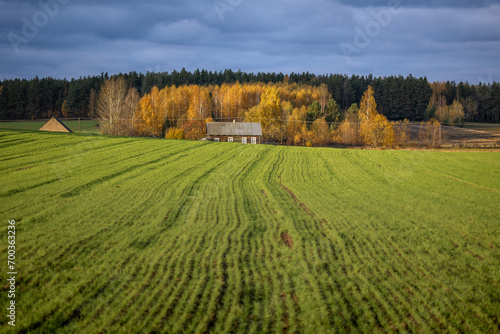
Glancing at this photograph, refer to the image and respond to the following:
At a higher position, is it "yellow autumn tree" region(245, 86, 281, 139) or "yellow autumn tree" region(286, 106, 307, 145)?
"yellow autumn tree" region(245, 86, 281, 139)

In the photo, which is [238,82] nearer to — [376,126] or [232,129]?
[232,129]

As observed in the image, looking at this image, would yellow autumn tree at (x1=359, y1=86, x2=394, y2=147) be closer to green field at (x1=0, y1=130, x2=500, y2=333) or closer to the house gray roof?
the house gray roof

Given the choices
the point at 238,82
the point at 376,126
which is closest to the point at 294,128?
the point at 376,126

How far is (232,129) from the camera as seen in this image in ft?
215

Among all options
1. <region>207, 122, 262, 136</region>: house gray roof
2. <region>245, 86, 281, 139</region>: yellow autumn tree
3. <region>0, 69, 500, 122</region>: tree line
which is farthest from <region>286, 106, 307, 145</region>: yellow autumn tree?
<region>0, 69, 500, 122</region>: tree line

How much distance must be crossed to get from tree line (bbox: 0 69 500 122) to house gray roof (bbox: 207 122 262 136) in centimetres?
5879

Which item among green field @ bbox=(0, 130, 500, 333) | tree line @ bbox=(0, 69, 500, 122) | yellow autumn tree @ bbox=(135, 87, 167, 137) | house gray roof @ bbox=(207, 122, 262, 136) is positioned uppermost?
tree line @ bbox=(0, 69, 500, 122)

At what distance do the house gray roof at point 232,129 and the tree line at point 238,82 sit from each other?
5879 centimetres

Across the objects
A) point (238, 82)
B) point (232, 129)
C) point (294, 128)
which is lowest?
point (232, 129)

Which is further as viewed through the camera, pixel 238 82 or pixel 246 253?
pixel 238 82

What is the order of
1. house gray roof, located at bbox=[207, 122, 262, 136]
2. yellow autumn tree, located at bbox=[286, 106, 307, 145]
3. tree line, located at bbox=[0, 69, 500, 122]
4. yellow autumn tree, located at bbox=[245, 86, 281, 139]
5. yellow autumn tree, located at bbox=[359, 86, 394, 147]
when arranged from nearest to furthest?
1. yellow autumn tree, located at bbox=[359, 86, 394, 147]
2. house gray roof, located at bbox=[207, 122, 262, 136]
3. yellow autumn tree, located at bbox=[245, 86, 281, 139]
4. yellow autumn tree, located at bbox=[286, 106, 307, 145]
5. tree line, located at bbox=[0, 69, 500, 122]

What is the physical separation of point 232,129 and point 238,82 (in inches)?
2416

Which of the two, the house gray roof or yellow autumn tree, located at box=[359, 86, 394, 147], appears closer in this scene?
yellow autumn tree, located at box=[359, 86, 394, 147]

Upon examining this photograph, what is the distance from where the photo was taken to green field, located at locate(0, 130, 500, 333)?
23.5 ft
